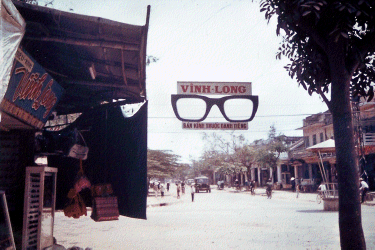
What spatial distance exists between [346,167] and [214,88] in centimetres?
220

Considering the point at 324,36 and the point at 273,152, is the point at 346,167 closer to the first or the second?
the point at 324,36

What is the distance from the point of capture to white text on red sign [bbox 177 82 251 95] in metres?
5.54

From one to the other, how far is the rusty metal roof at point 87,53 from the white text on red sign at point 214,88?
77 centimetres

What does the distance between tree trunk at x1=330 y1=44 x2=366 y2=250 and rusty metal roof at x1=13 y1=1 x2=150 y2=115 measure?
2.77 meters

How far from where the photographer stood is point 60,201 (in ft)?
24.9

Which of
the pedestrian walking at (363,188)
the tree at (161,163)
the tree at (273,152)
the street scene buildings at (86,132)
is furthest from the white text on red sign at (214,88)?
the tree at (273,152)

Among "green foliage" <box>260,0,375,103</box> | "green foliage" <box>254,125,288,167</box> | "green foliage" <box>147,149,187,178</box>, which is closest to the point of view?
"green foliage" <box>260,0,375,103</box>

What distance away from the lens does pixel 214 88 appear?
5543 mm

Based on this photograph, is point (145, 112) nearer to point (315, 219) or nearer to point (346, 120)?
point (346, 120)

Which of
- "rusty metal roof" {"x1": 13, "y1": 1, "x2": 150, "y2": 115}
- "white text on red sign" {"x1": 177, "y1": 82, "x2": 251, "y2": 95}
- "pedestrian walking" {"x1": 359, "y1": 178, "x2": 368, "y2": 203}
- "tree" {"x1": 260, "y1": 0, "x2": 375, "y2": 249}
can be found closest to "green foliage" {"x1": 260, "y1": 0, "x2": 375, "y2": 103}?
"tree" {"x1": 260, "y1": 0, "x2": 375, "y2": 249}

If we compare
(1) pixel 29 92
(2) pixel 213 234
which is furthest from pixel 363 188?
(1) pixel 29 92

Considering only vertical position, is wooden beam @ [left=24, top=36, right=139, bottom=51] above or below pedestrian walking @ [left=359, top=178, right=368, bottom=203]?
above

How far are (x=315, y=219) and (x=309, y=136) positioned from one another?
101ft

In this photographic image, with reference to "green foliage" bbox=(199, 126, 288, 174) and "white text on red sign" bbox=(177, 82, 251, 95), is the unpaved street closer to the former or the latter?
"white text on red sign" bbox=(177, 82, 251, 95)
